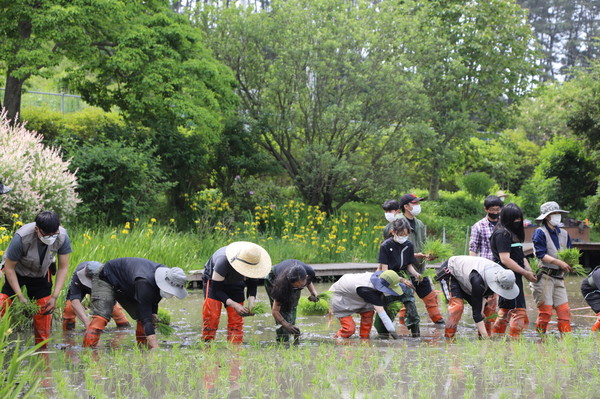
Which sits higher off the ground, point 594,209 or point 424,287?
point 594,209

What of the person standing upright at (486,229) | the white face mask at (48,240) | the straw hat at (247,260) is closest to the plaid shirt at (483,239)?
the person standing upright at (486,229)

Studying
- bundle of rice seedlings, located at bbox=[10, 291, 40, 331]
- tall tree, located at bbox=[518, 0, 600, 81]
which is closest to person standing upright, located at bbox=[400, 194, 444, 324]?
bundle of rice seedlings, located at bbox=[10, 291, 40, 331]

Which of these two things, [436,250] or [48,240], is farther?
[436,250]

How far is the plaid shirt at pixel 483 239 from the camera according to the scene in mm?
9969

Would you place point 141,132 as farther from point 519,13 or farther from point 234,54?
point 519,13

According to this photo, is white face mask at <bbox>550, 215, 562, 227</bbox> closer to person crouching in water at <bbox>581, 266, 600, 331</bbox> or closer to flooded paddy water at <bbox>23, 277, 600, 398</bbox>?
person crouching in water at <bbox>581, 266, 600, 331</bbox>

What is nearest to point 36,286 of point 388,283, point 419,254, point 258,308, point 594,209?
point 258,308

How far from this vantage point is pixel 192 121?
19.0 m

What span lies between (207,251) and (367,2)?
9834 mm

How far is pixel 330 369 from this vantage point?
23.3ft

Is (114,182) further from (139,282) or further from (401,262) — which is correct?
(139,282)

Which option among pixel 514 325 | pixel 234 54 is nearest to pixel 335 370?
pixel 514 325

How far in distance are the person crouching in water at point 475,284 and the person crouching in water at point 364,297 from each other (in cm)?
69

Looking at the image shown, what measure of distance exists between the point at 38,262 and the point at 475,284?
5.07 m
